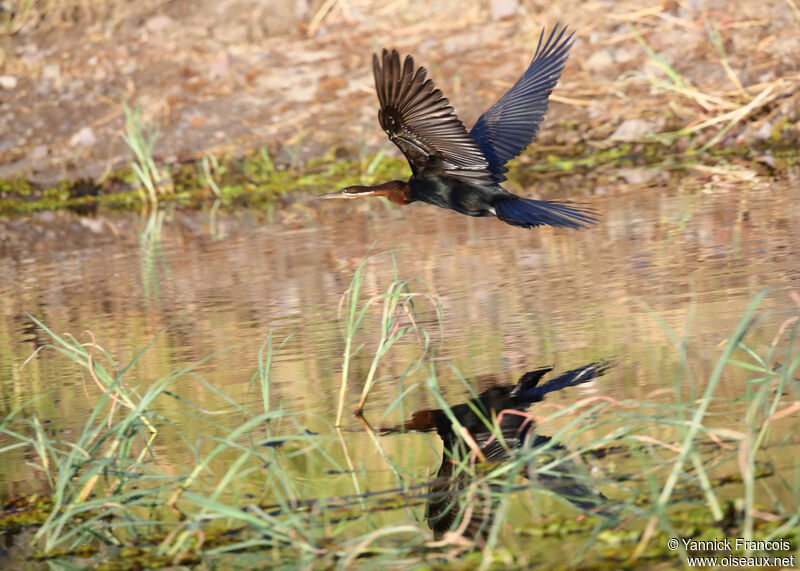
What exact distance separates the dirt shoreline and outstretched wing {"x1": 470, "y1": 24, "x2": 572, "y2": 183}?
10.6 ft

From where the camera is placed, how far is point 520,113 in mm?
5566

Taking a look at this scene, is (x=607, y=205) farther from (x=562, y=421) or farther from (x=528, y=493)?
(x=528, y=493)

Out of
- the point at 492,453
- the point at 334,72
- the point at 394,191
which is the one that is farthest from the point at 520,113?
the point at 334,72

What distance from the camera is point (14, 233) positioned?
8.62 metres

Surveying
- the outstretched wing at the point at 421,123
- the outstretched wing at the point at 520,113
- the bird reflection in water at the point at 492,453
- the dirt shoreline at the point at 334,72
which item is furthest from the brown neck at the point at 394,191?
the dirt shoreline at the point at 334,72

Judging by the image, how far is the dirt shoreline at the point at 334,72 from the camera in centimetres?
931

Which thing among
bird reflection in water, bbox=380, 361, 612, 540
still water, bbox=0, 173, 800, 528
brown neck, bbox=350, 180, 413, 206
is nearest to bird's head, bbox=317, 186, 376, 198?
brown neck, bbox=350, 180, 413, 206

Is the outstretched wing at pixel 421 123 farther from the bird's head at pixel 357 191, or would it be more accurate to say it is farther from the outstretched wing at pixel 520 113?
the outstretched wing at pixel 520 113

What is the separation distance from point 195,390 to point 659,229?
2.92 metres

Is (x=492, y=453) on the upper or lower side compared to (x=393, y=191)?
lower

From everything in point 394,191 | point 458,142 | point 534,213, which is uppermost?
point 458,142

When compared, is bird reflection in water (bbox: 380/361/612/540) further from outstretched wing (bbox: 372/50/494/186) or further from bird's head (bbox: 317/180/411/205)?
bird's head (bbox: 317/180/411/205)

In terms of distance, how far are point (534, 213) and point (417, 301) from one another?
0.81 meters

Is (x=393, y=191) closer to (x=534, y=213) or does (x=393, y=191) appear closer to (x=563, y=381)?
(x=534, y=213)
